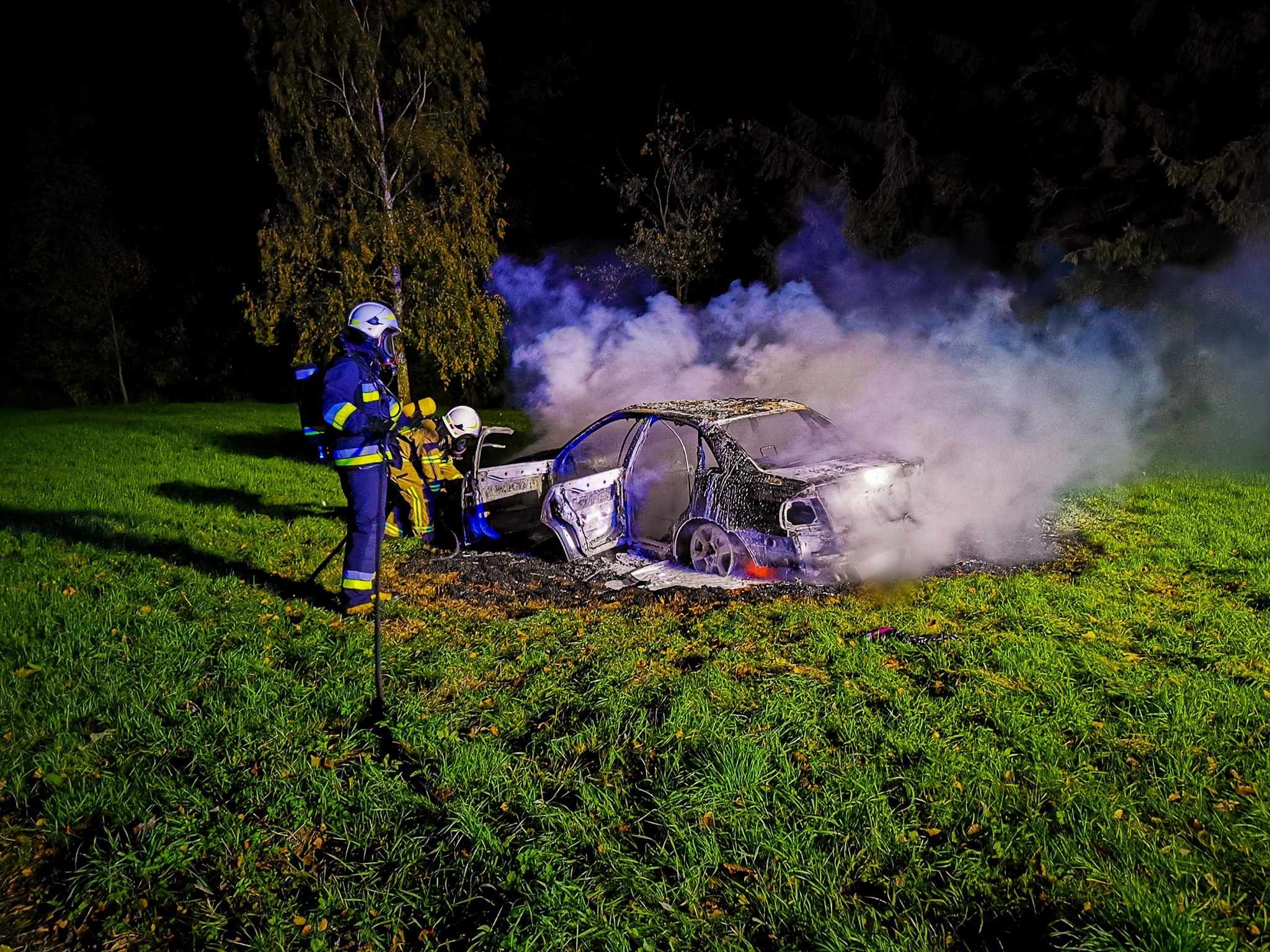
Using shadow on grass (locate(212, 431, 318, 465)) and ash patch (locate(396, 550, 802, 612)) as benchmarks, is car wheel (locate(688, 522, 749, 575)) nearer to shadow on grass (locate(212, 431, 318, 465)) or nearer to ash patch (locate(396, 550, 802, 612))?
ash patch (locate(396, 550, 802, 612))

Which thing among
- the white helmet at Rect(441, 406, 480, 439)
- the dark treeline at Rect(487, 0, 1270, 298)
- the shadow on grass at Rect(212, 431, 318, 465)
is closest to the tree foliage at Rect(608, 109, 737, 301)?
the dark treeline at Rect(487, 0, 1270, 298)

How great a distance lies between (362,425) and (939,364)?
24.2ft

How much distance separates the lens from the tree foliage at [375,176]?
1295 centimetres

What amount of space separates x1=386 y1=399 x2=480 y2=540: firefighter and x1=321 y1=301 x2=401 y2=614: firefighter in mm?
1053

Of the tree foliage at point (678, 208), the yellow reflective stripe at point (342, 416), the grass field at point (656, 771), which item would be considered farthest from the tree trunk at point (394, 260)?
the grass field at point (656, 771)

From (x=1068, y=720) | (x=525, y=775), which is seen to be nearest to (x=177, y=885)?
(x=525, y=775)

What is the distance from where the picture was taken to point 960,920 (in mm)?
2406

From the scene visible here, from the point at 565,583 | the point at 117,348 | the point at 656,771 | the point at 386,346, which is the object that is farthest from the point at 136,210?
the point at 656,771

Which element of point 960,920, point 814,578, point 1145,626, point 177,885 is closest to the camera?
point 960,920

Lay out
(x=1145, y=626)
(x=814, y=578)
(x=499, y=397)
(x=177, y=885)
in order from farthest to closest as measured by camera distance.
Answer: (x=499, y=397), (x=814, y=578), (x=1145, y=626), (x=177, y=885)

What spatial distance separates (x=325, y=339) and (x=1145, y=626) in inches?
484

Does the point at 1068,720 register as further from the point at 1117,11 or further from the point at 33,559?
the point at 1117,11

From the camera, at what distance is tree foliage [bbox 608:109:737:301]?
17516 mm

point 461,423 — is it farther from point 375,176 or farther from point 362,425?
point 375,176
